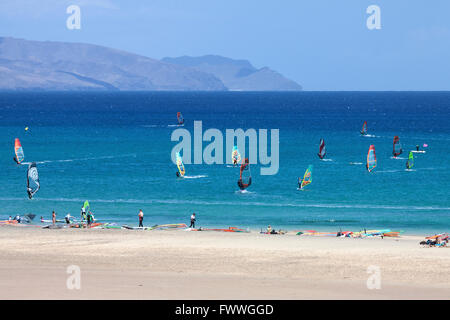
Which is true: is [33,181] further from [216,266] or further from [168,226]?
[216,266]

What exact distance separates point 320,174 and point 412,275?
36.1 m

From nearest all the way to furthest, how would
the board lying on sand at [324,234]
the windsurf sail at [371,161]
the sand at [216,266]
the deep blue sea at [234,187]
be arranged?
the sand at [216,266] → the board lying on sand at [324,234] → the deep blue sea at [234,187] → the windsurf sail at [371,161]

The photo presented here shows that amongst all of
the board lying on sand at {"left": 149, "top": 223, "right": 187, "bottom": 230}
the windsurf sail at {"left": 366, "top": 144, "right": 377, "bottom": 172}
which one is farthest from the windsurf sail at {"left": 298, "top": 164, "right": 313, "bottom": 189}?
the board lying on sand at {"left": 149, "top": 223, "right": 187, "bottom": 230}

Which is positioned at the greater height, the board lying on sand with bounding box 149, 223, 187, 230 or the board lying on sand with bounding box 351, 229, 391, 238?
the board lying on sand with bounding box 149, 223, 187, 230

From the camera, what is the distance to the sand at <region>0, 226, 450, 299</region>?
800 inches

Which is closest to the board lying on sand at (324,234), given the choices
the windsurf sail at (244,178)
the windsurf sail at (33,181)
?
the windsurf sail at (244,178)

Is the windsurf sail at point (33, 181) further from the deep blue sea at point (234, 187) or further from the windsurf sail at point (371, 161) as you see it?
the windsurf sail at point (371, 161)

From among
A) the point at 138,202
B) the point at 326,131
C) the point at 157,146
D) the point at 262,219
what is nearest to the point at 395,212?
the point at 262,219

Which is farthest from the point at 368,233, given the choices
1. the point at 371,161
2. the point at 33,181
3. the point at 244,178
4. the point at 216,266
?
the point at 371,161

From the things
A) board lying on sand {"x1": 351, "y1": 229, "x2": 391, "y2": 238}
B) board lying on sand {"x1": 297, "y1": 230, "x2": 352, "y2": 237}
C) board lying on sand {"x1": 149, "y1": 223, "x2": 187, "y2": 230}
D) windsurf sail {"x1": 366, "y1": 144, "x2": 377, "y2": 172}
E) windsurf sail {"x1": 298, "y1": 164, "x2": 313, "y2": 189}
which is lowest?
board lying on sand {"x1": 297, "y1": 230, "x2": 352, "y2": 237}

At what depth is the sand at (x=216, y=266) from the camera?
66.6 feet

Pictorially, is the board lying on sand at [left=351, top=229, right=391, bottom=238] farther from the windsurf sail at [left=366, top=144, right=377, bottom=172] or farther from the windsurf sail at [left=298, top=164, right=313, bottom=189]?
the windsurf sail at [left=366, top=144, right=377, bottom=172]

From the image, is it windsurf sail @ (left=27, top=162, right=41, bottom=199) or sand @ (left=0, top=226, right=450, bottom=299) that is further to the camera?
windsurf sail @ (left=27, top=162, right=41, bottom=199)

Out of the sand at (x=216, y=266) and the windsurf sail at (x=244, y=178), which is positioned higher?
the windsurf sail at (x=244, y=178)
